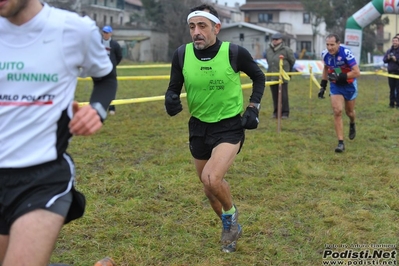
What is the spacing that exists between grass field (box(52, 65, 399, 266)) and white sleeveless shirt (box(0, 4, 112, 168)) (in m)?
2.09

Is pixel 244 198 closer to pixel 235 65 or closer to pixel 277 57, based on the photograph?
pixel 235 65

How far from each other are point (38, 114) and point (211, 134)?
2.26 meters

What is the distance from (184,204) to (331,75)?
382cm

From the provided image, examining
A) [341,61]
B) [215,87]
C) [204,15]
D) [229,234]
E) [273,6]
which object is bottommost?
[229,234]

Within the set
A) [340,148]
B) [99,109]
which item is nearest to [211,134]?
[99,109]

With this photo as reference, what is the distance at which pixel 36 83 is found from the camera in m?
2.67

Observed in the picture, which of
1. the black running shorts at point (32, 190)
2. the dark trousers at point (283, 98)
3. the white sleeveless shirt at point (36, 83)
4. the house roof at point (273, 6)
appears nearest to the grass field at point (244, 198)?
the dark trousers at point (283, 98)

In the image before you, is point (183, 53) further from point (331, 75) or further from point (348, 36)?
point (348, 36)

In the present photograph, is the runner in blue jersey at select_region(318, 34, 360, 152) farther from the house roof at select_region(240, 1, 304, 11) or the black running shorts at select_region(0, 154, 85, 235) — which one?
the house roof at select_region(240, 1, 304, 11)

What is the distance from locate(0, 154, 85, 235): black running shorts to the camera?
2.63 m

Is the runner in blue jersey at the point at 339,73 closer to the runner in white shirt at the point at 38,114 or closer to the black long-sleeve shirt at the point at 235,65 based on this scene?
the black long-sleeve shirt at the point at 235,65

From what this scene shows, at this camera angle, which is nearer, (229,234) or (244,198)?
(229,234)

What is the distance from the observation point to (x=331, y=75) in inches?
342

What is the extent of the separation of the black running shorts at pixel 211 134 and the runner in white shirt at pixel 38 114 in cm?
208
